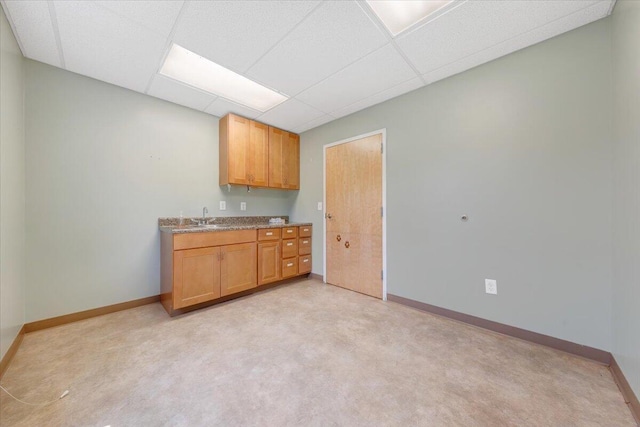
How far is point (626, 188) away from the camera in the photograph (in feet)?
4.56

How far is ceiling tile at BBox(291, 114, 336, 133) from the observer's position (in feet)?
10.8

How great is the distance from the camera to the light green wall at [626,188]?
4.12 ft

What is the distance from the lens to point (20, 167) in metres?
1.88

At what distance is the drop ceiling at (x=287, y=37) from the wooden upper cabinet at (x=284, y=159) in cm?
117

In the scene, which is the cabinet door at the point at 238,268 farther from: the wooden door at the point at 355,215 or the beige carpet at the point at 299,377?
the wooden door at the point at 355,215

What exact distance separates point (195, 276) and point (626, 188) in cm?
343

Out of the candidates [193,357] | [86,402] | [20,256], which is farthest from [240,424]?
[20,256]

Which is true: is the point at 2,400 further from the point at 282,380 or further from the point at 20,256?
the point at 282,380

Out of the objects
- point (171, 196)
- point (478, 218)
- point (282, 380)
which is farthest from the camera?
point (171, 196)

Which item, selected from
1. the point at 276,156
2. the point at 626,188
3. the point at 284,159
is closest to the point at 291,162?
the point at 284,159

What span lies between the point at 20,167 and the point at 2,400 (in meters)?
1.68

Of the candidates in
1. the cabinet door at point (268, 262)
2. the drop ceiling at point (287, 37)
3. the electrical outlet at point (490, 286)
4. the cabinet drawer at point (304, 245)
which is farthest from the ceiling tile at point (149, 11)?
the electrical outlet at point (490, 286)

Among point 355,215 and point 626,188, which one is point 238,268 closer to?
point 355,215

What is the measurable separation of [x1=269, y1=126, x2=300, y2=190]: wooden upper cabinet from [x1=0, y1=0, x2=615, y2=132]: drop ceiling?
3.83 ft
